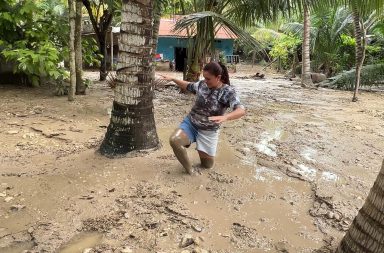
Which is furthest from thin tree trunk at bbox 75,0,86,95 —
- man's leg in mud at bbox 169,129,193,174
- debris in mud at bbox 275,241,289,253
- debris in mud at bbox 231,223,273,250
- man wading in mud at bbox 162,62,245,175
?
debris in mud at bbox 275,241,289,253

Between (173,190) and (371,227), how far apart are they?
6.61ft

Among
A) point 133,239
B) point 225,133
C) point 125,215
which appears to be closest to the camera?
point 133,239

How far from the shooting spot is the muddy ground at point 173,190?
3.26 metres

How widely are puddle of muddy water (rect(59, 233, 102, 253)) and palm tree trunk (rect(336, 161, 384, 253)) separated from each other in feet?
6.42

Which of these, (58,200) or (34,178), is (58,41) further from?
(58,200)

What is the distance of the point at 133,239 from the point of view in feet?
10.5

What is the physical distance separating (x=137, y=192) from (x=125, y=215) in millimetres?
434

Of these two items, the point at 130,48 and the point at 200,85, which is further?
the point at 130,48

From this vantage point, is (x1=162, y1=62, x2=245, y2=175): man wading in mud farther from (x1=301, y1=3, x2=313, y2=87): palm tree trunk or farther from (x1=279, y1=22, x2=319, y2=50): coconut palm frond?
(x1=279, y1=22, x2=319, y2=50): coconut palm frond

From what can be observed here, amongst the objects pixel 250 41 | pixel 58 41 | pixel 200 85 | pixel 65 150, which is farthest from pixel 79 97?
pixel 200 85

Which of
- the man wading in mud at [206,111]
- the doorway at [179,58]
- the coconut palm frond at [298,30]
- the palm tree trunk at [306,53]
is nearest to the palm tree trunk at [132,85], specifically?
the man wading in mud at [206,111]

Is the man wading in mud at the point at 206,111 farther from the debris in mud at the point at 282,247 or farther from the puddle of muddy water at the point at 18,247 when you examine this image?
the puddle of muddy water at the point at 18,247

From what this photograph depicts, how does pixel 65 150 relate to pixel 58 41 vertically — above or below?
below

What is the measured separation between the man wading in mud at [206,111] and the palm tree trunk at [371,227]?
165 cm
